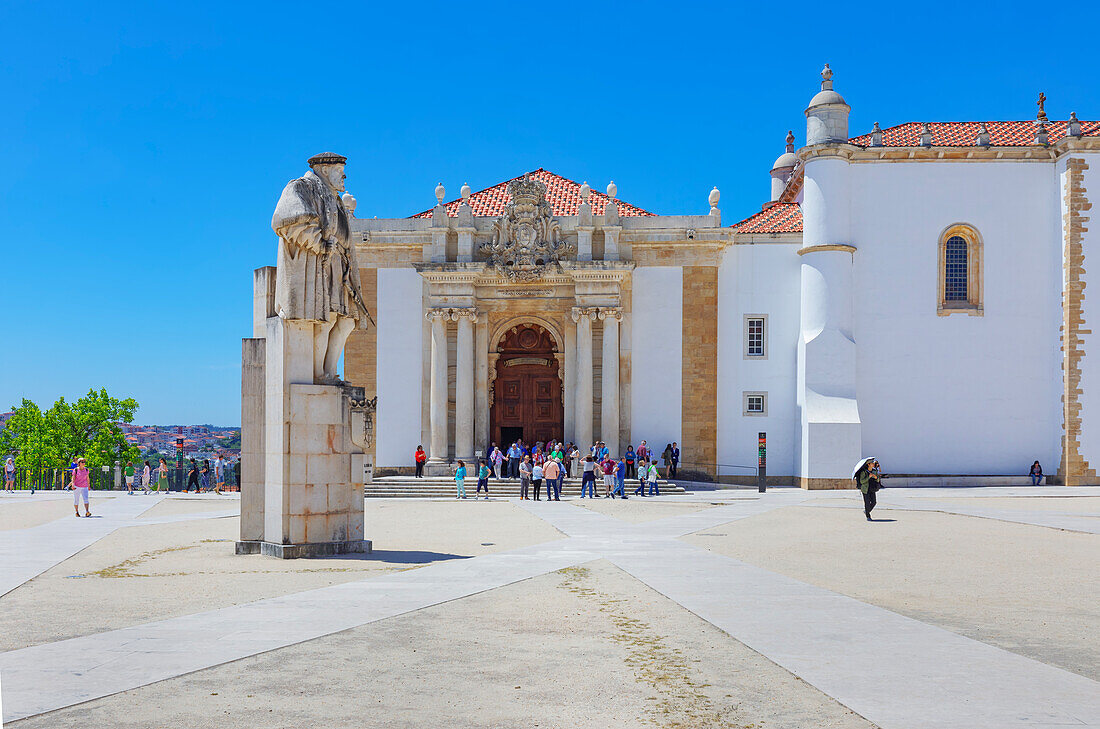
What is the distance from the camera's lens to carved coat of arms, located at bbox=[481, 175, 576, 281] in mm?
32625

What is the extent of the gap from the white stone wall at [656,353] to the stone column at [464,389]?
18.1 ft

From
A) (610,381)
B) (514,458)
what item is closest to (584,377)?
(610,381)

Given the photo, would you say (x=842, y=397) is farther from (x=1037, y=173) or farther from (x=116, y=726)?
(x=116, y=726)

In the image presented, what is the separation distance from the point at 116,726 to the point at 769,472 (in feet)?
97.3

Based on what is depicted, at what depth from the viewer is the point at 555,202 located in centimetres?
3569

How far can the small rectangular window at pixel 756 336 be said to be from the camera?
1310 inches

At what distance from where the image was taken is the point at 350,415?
12875 millimetres

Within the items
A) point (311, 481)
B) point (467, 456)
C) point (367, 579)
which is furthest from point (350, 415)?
point (467, 456)

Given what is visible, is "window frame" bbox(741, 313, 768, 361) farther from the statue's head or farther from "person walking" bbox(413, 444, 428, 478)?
the statue's head

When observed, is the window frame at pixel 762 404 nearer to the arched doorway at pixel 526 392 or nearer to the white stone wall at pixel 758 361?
the white stone wall at pixel 758 361

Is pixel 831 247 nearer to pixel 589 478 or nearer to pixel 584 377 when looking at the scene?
pixel 584 377

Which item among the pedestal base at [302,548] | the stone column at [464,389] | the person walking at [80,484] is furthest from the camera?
the stone column at [464,389]

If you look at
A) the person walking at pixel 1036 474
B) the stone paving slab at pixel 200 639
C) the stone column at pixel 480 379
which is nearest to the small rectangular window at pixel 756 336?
the stone column at pixel 480 379

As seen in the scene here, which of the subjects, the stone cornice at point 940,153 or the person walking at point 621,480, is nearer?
the person walking at point 621,480
